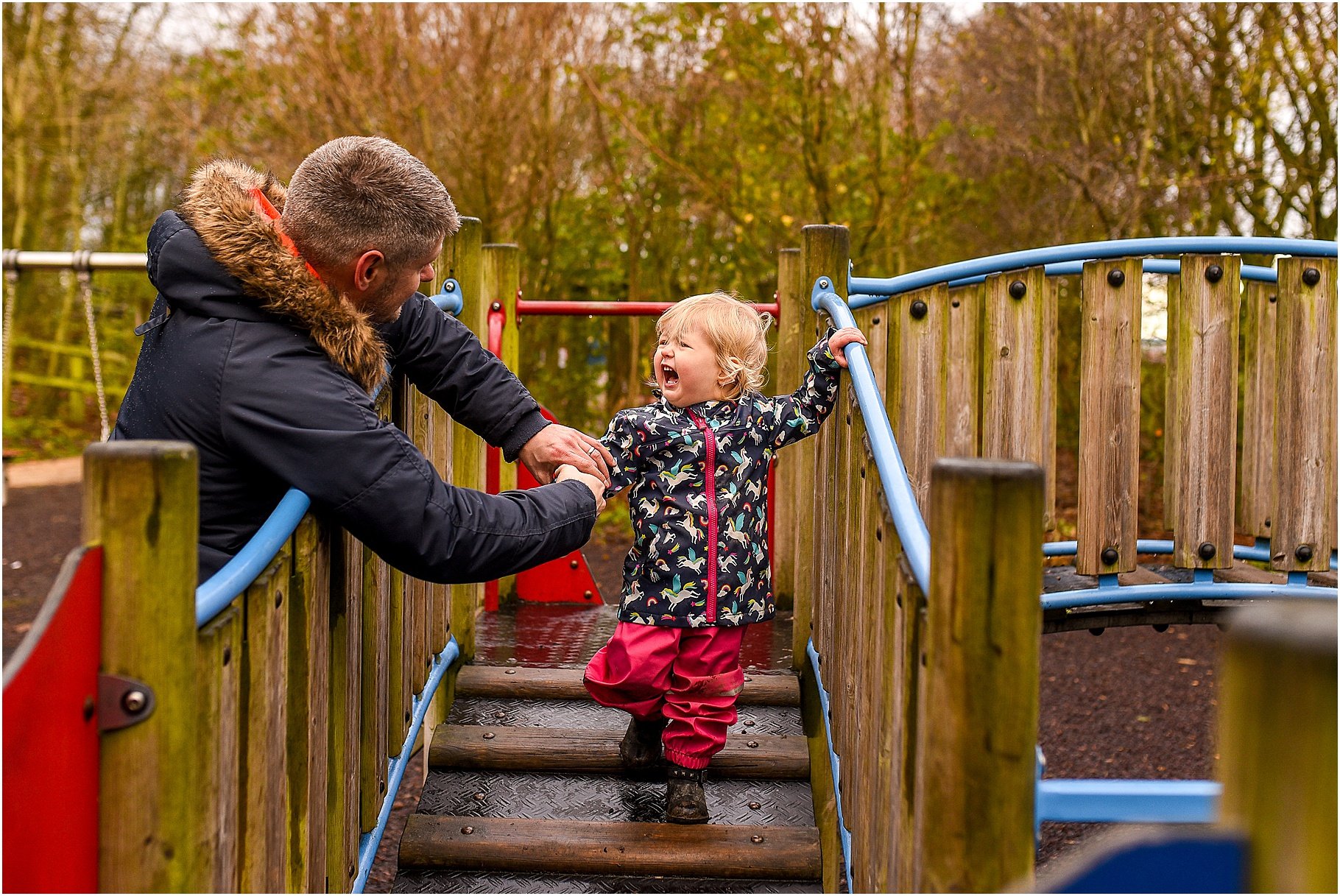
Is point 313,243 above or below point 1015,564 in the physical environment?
above

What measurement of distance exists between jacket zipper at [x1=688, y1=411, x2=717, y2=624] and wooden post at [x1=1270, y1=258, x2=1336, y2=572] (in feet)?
6.94

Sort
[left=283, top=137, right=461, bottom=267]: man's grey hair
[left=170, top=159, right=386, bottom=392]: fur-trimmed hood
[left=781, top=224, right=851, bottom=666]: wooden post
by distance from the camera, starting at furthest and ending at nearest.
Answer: [left=781, top=224, right=851, bottom=666]: wooden post, [left=283, top=137, right=461, bottom=267]: man's grey hair, [left=170, top=159, right=386, bottom=392]: fur-trimmed hood

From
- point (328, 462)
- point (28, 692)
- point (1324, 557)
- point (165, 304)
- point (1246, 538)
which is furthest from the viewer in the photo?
point (1246, 538)

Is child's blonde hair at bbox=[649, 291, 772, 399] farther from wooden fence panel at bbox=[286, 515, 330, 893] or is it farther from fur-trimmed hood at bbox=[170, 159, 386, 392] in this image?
wooden fence panel at bbox=[286, 515, 330, 893]

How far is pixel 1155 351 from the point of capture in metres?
9.60

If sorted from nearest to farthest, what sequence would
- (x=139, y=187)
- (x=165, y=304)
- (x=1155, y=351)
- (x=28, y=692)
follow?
→ (x=28, y=692), (x=165, y=304), (x=1155, y=351), (x=139, y=187)

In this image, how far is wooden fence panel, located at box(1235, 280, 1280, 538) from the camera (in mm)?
3752

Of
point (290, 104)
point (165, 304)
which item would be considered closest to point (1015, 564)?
point (165, 304)

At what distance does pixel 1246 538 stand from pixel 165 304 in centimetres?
792

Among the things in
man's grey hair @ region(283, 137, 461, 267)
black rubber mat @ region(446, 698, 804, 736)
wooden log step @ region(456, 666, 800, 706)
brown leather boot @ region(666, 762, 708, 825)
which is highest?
man's grey hair @ region(283, 137, 461, 267)

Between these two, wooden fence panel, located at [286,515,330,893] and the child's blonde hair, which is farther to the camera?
the child's blonde hair

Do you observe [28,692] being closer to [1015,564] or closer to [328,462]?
[328,462]

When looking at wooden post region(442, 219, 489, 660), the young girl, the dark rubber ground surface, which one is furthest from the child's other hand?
the dark rubber ground surface

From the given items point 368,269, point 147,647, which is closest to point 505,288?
point 368,269
